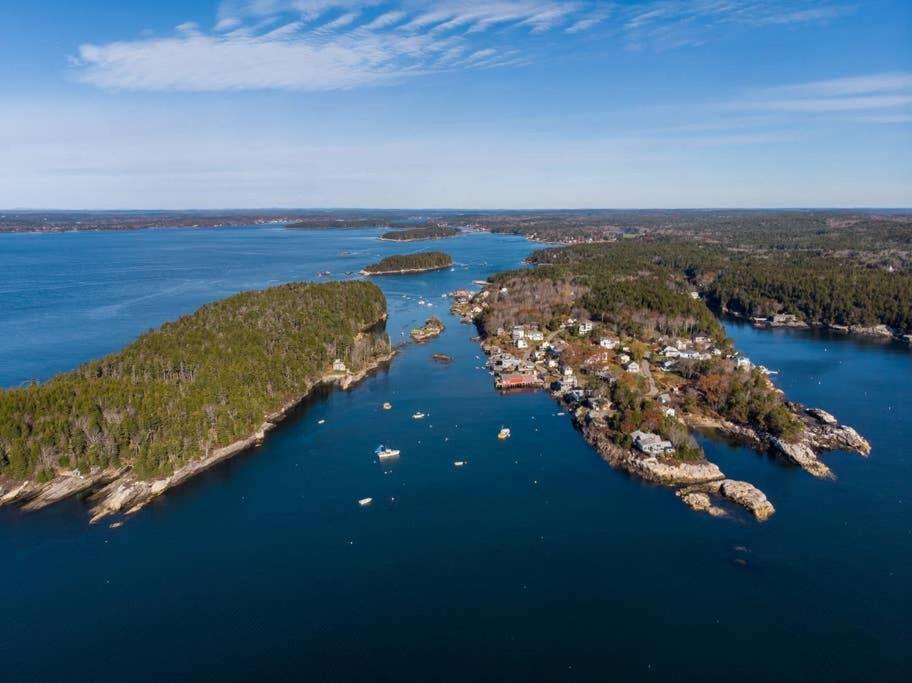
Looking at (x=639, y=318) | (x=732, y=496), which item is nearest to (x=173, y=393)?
(x=732, y=496)

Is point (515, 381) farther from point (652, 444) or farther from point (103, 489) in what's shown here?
point (103, 489)

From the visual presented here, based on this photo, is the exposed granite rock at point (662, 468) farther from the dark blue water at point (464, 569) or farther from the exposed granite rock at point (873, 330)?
the exposed granite rock at point (873, 330)

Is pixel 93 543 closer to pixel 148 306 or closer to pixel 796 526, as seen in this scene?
pixel 796 526

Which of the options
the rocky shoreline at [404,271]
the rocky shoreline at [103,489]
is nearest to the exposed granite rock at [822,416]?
the rocky shoreline at [103,489]

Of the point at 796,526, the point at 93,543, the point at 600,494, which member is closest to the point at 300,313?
the point at 93,543

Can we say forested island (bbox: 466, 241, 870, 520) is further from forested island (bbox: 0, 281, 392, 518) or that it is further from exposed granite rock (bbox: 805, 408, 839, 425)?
forested island (bbox: 0, 281, 392, 518)
